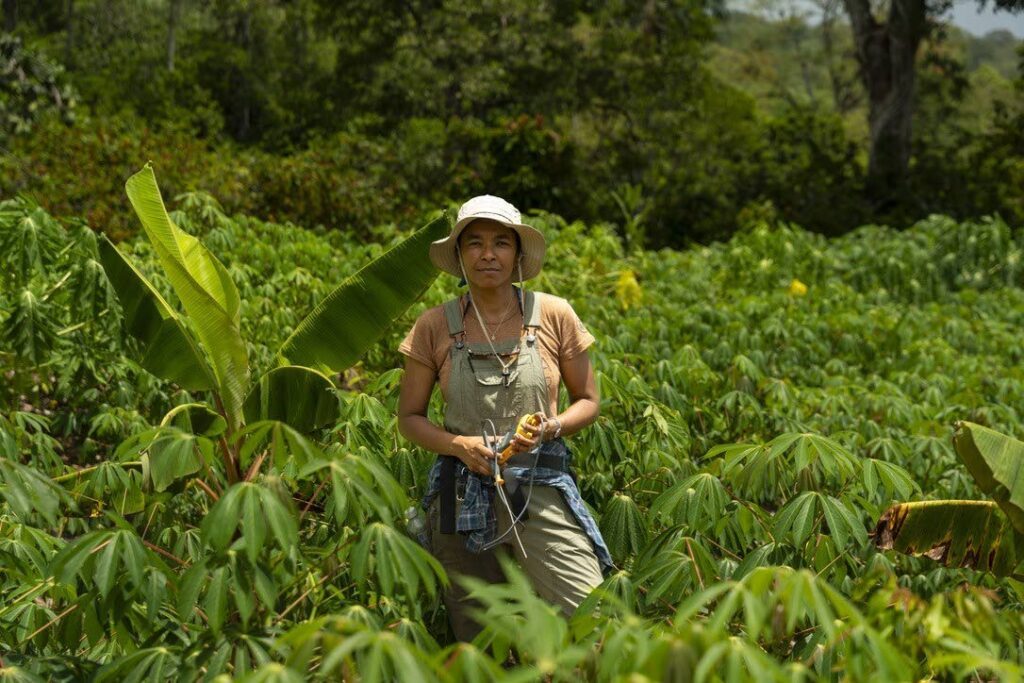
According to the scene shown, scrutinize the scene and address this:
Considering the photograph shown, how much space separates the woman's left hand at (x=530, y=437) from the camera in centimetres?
280

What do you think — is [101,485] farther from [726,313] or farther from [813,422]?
[726,313]

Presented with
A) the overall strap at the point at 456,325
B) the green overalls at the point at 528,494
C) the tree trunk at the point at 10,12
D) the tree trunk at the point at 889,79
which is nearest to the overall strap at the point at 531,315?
the green overalls at the point at 528,494

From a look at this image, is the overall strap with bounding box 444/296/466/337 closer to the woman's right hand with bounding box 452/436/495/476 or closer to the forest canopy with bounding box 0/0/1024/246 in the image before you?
the woman's right hand with bounding box 452/436/495/476

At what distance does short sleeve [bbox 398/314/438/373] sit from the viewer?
2.98 m

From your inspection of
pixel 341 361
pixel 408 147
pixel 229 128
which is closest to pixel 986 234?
pixel 408 147

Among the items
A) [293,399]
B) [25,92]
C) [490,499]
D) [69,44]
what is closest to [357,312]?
[293,399]

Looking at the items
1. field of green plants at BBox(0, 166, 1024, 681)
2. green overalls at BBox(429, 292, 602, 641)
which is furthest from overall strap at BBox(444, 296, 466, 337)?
field of green plants at BBox(0, 166, 1024, 681)

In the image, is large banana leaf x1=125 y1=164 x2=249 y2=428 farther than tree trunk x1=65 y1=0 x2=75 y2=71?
No

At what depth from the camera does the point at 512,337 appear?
9.69 feet

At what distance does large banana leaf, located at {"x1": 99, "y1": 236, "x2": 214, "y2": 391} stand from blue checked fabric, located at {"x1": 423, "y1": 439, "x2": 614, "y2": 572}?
1040mm

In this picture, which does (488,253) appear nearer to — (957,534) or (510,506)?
(510,506)

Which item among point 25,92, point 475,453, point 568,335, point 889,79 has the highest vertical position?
point 889,79

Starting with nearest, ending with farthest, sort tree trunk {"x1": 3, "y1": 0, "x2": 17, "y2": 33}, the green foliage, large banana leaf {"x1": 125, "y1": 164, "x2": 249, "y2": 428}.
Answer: large banana leaf {"x1": 125, "y1": 164, "x2": 249, "y2": 428} → the green foliage → tree trunk {"x1": 3, "y1": 0, "x2": 17, "y2": 33}

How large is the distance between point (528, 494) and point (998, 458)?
4.38 ft
